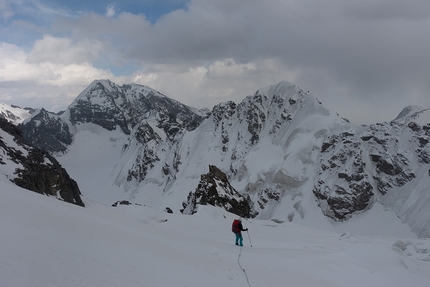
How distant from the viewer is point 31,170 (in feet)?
87.2

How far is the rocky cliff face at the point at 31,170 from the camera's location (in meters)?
24.2

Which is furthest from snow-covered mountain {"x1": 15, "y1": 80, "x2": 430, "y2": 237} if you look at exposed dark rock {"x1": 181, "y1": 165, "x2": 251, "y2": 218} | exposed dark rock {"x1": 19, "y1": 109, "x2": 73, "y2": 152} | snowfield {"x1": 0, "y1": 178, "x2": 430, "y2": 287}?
exposed dark rock {"x1": 19, "y1": 109, "x2": 73, "y2": 152}

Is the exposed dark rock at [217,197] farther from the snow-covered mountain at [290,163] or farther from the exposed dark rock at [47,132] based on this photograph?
the exposed dark rock at [47,132]

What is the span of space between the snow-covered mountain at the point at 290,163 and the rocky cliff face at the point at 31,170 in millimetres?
19211

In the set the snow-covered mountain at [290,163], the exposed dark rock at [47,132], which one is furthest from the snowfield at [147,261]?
the exposed dark rock at [47,132]

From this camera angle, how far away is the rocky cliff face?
24.2 meters

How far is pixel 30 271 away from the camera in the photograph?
21.7 ft

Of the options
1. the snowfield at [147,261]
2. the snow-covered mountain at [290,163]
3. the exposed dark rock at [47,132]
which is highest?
the snow-covered mountain at [290,163]

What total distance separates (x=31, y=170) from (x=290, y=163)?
71.7 metres

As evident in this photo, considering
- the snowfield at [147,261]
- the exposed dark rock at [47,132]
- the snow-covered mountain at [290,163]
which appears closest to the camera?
the snowfield at [147,261]

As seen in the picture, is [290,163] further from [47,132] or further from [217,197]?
[47,132]

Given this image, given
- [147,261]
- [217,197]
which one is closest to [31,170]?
[147,261]

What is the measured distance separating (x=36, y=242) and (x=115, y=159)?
18350 centimetres

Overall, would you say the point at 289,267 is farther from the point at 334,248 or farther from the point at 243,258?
the point at 334,248
